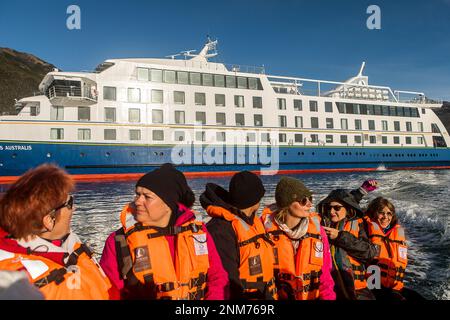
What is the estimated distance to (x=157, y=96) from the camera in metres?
22.8

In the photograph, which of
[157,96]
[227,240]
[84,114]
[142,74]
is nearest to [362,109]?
[157,96]

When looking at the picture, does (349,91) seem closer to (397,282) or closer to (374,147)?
(374,147)

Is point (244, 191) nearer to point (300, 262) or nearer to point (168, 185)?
point (168, 185)

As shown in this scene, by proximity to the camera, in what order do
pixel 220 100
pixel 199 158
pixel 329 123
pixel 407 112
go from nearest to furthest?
pixel 199 158 → pixel 220 100 → pixel 329 123 → pixel 407 112

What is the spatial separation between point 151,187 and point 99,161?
1959cm

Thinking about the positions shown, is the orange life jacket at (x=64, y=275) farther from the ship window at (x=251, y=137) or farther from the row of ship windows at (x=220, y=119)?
the ship window at (x=251, y=137)

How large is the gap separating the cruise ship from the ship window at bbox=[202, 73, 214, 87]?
80mm

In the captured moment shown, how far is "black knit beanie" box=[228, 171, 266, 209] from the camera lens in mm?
2555

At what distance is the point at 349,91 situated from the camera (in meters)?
32.1

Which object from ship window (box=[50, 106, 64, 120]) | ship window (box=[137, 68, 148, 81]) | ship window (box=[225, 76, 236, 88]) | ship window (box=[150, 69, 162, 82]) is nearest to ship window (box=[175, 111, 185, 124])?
ship window (box=[150, 69, 162, 82])

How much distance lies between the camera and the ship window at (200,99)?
2402 centimetres

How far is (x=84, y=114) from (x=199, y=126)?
7.99m

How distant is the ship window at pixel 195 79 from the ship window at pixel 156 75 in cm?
242

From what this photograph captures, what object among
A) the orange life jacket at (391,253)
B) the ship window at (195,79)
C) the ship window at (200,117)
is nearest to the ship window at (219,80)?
the ship window at (195,79)
